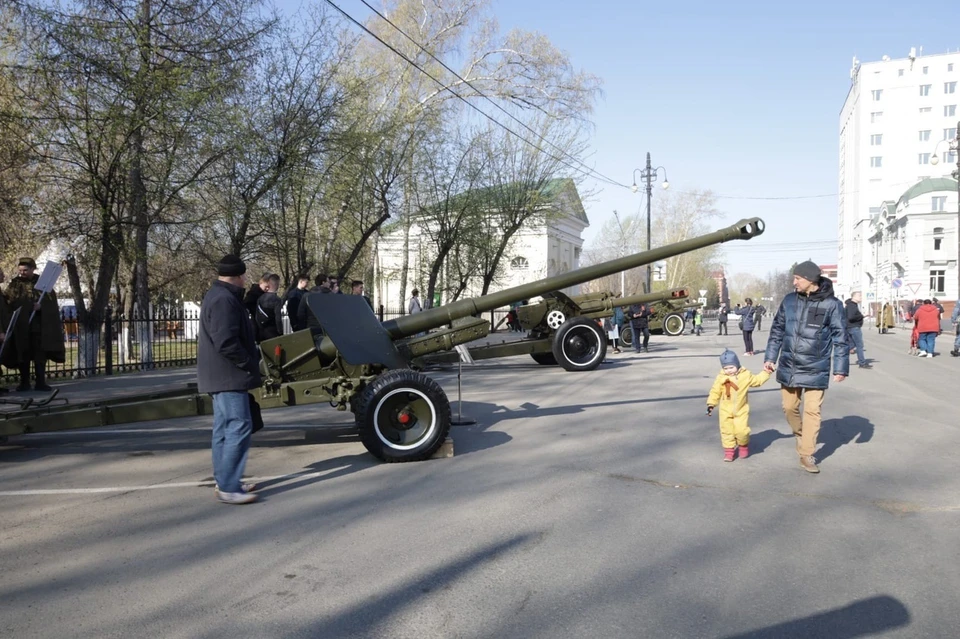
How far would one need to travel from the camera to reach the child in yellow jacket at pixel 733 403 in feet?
22.3

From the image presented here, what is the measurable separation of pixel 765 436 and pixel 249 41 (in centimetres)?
1143

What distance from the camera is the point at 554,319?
16.0 m

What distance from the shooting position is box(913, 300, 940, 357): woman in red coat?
63.9 feet

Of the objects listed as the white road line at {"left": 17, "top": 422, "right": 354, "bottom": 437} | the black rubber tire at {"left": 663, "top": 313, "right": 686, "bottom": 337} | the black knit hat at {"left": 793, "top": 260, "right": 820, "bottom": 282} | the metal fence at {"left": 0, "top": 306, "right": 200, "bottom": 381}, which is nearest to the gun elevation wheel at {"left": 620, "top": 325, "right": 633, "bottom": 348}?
the black rubber tire at {"left": 663, "top": 313, "right": 686, "bottom": 337}

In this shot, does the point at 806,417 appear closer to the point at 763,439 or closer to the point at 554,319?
the point at 763,439

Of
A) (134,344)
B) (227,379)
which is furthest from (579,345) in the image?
(227,379)

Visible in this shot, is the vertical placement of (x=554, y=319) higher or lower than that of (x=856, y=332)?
higher

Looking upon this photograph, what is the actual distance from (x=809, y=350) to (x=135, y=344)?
14478 mm

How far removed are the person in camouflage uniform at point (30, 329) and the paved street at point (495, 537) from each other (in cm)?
296

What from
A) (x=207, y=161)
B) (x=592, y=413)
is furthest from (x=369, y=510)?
(x=207, y=161)

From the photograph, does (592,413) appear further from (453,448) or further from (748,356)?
(748,356)

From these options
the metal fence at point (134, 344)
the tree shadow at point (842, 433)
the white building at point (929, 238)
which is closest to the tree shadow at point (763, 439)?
the tree shadow at point (842, 433)

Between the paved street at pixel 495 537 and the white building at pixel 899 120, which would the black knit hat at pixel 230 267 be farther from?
the white building at pixel 899 120

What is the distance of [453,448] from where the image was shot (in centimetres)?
715
